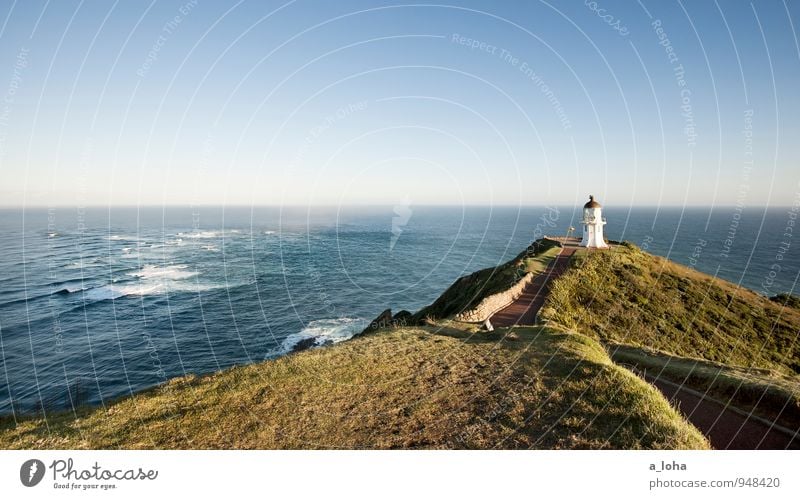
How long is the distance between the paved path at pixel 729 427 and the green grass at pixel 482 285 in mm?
13217

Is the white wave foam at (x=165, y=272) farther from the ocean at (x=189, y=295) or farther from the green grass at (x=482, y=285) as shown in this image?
the green grass at (x=482, y=285)

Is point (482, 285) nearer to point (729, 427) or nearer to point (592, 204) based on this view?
point (592, 204)

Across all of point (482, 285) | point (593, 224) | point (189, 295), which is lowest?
point (189, 295)

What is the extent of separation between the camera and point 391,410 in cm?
993

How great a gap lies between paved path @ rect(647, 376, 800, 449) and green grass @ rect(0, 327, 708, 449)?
1976mm

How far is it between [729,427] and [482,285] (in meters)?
20.7

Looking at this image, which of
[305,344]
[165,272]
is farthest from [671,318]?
[165,272]

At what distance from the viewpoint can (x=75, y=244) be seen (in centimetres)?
9250

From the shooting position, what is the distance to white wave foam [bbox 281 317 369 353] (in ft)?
126

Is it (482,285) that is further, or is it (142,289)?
(142,289)

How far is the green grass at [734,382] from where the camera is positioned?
11586mm

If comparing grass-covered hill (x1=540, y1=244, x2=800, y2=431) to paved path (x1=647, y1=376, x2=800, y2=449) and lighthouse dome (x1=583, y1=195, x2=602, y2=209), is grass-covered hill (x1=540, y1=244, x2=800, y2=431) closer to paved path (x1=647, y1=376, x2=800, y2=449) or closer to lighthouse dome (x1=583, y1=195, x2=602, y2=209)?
paved path (x1=647, y1=376, x2=800, y2=449)

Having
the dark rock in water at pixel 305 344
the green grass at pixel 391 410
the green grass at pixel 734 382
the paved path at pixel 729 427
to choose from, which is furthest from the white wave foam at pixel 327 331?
the paved path at pixel 729 427

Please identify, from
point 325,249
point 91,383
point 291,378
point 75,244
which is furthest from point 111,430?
point 75,244
